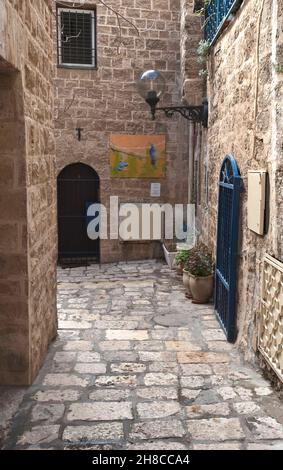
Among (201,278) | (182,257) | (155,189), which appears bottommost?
(201,278)

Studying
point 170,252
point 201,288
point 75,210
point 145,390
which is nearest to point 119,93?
point 75,210

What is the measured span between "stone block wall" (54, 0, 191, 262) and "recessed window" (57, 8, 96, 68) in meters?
0.18

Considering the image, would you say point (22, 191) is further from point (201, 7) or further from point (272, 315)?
point (201, 7)

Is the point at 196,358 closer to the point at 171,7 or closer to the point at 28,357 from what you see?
the point at 28,357

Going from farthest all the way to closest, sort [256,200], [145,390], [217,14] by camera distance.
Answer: [217,14] → [256,200] → [145,390]

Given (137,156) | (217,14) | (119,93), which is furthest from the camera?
(137,156)

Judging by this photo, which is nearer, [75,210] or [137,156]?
[137,156]

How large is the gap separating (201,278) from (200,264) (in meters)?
0.21

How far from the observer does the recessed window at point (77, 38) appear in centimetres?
862

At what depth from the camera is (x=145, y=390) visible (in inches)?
140

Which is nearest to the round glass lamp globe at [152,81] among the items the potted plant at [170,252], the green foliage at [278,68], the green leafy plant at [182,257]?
the green leafy plant at [182,257]

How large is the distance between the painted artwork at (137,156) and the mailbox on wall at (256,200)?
5251mm

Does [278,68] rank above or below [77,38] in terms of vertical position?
below

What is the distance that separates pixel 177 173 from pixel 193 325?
4603 mm
